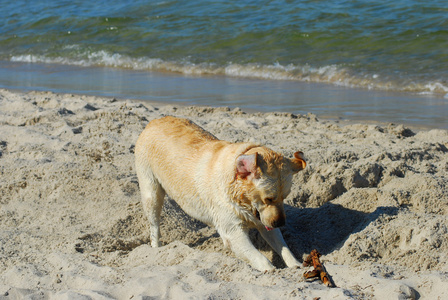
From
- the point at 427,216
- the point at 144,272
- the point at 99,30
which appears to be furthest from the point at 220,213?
the point at 99,30

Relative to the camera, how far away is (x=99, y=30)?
63.3 ft

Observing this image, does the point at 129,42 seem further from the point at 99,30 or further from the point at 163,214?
the point at 163,214

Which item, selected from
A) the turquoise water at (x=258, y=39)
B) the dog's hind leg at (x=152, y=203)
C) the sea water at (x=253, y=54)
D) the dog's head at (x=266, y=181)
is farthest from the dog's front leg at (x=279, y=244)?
the turquoise water at (x=258, y=39)

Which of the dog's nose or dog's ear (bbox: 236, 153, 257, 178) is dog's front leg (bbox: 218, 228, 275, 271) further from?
dog's ear (bbox: 236, 153, 257, 178)

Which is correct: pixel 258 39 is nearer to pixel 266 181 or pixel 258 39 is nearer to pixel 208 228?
pixel 208 228

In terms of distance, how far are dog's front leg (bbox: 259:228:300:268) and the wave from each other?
7.27 m

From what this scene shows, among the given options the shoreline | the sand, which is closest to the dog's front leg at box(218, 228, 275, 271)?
the sand

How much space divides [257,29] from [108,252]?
12920mm

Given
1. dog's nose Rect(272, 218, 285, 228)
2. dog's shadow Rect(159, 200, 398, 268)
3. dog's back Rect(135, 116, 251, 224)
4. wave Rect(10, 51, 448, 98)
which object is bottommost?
dog's shadow Rect(159, 200, 398, 268)

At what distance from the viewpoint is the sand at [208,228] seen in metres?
3.41

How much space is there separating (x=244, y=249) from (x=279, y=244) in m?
0.34

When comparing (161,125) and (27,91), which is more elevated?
(161,125)

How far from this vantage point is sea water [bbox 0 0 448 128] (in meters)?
10.3

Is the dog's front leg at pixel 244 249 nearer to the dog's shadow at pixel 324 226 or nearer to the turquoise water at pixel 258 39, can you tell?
the dog's shadow at pixel 324 226
